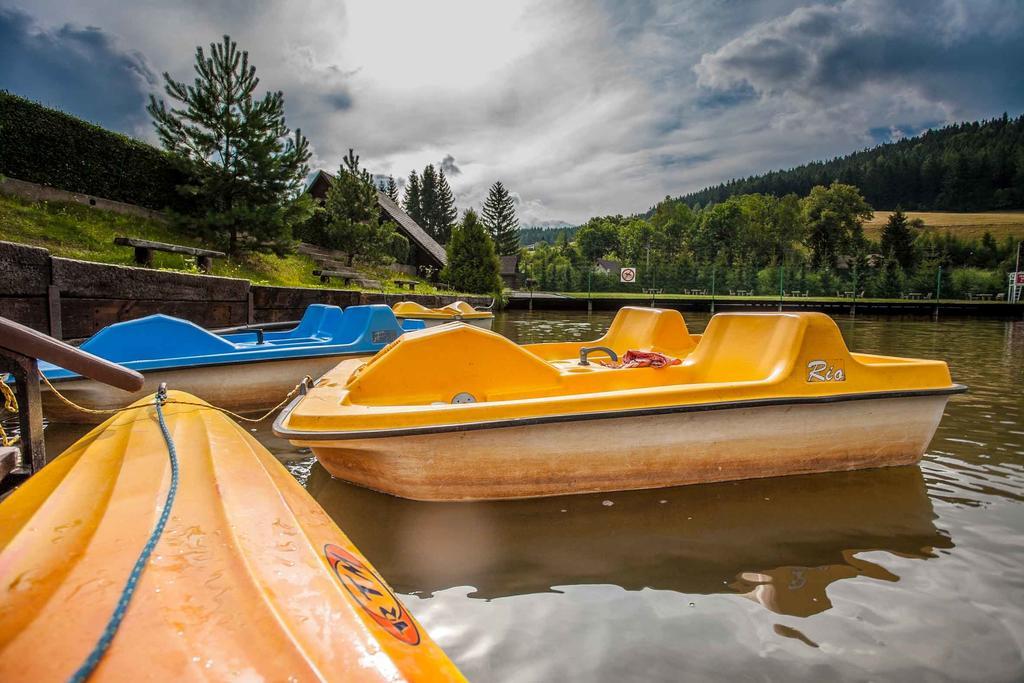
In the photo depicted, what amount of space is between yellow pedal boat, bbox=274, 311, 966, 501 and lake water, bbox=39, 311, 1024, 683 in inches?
6.6

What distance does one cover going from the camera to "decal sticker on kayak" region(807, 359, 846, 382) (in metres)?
3.79

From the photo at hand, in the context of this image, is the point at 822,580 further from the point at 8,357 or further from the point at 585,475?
the point at 8,357

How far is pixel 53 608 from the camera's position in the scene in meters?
1.17

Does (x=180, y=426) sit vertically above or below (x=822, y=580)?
above

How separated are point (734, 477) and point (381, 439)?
2.56 meters

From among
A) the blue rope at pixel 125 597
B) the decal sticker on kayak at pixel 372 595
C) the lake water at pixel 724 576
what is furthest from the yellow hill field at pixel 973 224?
the blue rope at pixel 125 597


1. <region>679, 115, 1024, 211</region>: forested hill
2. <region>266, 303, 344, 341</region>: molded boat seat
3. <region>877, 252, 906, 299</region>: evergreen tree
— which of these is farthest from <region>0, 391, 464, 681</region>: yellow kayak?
<region>679, 115, 1024, 211</region>: forested hill

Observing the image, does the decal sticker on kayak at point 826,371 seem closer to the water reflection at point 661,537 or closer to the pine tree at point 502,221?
the water reflection at point 661,537

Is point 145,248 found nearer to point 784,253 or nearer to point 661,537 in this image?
point 661,537

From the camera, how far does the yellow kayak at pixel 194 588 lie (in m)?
1.04

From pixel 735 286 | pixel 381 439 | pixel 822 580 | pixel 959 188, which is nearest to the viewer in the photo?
pixel 822 580

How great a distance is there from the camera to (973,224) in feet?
279

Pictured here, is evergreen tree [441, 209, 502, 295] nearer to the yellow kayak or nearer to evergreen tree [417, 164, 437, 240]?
the yellow kayak

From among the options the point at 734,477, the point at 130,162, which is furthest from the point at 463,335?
the point at 130,162
